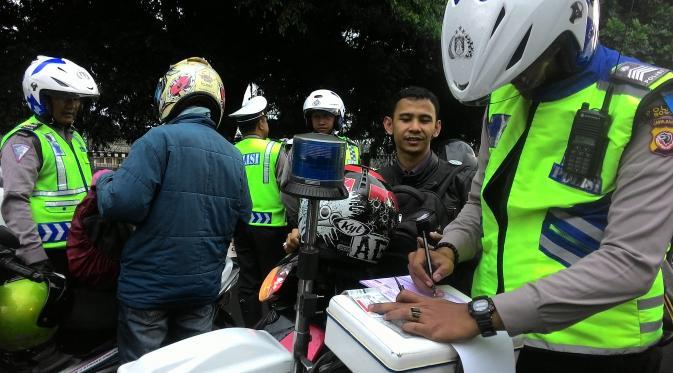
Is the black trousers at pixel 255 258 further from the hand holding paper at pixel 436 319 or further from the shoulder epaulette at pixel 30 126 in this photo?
the hand holding paper at pixel 436 319

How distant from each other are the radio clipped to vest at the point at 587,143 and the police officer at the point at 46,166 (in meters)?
2.80

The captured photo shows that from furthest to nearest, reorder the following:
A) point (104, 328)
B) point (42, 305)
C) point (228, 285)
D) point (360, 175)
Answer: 1. point (228, 285)
2. point (104, 328)
3. point (42, 305)
4. point (360, 175)

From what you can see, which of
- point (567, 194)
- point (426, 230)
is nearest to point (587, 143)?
point (567, 194)

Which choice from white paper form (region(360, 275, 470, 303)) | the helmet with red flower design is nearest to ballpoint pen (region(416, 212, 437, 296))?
white paper form (region(360, 275, 470, 303))

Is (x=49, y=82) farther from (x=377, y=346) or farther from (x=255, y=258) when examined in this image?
(x=377, y=346)

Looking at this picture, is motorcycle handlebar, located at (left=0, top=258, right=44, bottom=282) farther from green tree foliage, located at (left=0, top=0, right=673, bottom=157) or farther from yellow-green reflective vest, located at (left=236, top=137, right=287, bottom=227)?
green tree foliage, located at (left=0, top=0, right=673, bottom=157)

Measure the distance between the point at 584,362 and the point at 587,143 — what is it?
527mm

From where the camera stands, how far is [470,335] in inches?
41.1

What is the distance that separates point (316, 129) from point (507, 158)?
3836 mm

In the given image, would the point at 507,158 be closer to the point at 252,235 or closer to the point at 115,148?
the point at 252,235

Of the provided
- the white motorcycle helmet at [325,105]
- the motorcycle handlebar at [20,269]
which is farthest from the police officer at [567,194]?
the white motorcycle helmet at [325,105]

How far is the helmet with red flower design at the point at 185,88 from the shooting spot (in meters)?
2.43

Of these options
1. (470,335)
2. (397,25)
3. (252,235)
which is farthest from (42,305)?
(397,25)

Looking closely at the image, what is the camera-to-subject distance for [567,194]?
3.67 feet
